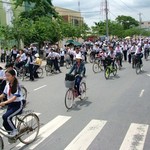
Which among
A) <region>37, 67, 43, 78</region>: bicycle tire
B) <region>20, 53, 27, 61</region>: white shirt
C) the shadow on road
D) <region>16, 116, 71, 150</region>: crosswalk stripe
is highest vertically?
<region>20, 53, 27, 61</region>: white shirt

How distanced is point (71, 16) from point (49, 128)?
76.7 meters

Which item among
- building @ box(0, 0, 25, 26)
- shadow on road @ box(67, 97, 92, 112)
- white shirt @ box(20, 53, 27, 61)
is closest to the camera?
shadow on road @ box(67, 97, 92, 112)

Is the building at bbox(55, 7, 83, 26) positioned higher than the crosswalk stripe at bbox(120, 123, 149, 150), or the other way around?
the building at bbox(55, 7, 83, 26)

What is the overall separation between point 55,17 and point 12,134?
3865cm

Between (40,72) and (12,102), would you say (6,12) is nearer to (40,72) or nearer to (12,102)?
(40,72)

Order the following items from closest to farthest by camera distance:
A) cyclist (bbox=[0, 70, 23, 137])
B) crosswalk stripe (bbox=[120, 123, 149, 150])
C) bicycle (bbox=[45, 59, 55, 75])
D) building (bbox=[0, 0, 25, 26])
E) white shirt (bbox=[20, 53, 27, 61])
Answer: cyclist (bbox=[0, 70, 23, 137]), crosswalk stripe (bbox=[120, 123, 149, 150]), white shirt (bbox=[20, 53, 27, 61]), bicycle (bbox=[45, 59, 55, 75]), building (bbox=[0, 0, 25, 26])

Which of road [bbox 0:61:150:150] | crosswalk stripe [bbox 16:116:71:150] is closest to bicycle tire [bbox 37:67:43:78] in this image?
road [bbox 0:61:150:150]

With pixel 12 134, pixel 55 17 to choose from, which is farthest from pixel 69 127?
pixel 55 17

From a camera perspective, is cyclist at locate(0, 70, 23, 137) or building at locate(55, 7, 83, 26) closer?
cyclist at locate(0, 70, 23, 137)

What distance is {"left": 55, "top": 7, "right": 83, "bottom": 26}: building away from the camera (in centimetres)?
7856

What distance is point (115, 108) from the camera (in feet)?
36.7

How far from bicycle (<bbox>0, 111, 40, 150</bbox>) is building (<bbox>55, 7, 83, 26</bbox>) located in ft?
225

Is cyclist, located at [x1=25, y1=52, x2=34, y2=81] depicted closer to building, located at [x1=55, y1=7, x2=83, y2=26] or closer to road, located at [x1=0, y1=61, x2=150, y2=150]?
road, located at [x1=0, y1=61, x2=150, y2=150]

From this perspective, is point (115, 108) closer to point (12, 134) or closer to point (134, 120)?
point (134, 120)
